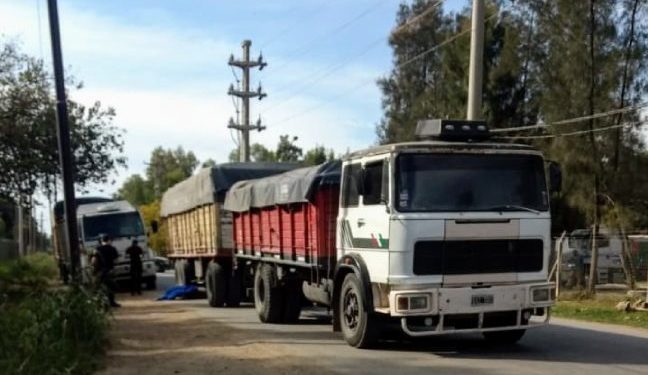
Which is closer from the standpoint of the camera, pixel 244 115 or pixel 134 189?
pixel 244 115

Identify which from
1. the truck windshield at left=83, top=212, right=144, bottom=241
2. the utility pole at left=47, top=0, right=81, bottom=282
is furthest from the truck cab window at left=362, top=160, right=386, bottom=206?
the truck windshield at left=83, top=212, right=144, bottom=241

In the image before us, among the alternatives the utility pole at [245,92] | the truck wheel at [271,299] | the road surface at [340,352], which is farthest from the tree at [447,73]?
the road surface at [340,352]

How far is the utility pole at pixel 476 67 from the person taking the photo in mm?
20094

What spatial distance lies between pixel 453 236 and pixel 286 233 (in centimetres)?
462

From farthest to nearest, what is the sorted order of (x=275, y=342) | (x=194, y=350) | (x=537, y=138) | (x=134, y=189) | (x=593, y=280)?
(x=134, y=189), (x=537, y=138), (x=593, y=280), (x=275, y=342), (x=194, y=350)

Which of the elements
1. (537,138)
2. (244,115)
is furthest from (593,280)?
(244,115)

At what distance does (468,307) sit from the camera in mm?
11023

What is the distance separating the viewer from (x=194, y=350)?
12273mm

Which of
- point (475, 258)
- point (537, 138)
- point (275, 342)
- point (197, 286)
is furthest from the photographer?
point (537, 138)

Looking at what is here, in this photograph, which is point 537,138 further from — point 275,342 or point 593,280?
point 275,342

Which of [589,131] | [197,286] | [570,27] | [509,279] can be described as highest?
[570,27]

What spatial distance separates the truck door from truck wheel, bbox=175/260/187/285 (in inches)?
543

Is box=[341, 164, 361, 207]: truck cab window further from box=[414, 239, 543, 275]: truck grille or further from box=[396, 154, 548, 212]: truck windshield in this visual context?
box=[414, 239, 543, 275]: truck grille

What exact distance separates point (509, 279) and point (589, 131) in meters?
14.2
